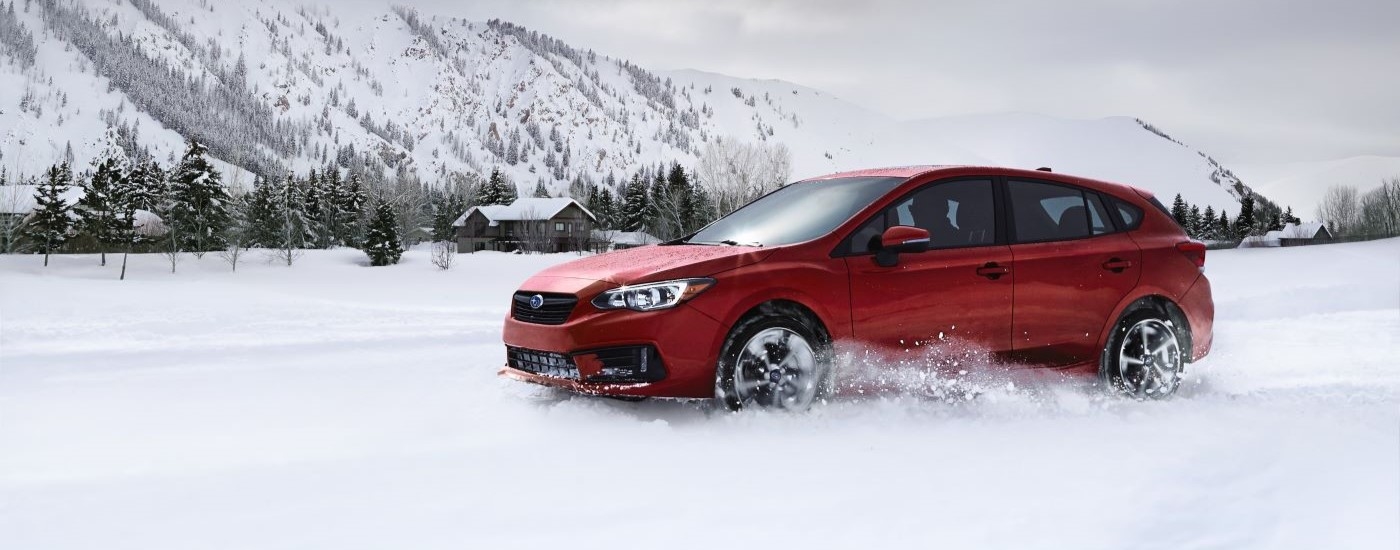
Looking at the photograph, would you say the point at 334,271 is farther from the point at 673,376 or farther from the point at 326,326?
the point at 673,376

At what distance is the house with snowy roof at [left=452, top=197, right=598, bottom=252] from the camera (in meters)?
91.2

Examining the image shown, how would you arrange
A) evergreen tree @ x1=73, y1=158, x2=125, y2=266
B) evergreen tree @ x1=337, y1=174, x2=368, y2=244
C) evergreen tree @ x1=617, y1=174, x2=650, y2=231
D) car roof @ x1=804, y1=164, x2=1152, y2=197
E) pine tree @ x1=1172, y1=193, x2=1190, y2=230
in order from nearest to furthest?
car roof @ x1=804, y1=164, x2=1152, y2=197 → evergreen tree @ x1=73, y1=158, x2=125, y2=266 → evergreen tree @ x1=337, y1=174, x2=368, y2=244 → evergreen tree @ x1=617, y1=174, x2=650, y2=231 → pine tree @ x1=1172, y1=193, x2=1190, y2=230

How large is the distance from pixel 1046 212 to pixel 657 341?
3.02m

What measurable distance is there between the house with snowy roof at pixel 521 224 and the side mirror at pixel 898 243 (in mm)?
80410

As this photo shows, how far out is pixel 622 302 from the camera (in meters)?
5.01

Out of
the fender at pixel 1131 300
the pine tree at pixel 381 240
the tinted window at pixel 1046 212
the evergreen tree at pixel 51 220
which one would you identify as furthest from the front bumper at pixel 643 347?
the evergreen tree at pixel 51 220

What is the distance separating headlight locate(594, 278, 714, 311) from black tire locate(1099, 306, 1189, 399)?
311cm

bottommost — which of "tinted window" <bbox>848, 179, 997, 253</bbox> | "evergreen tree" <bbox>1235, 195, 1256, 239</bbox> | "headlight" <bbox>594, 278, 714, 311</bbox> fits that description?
"headlight" <bbox>594, 278, 714, 311</bbox>

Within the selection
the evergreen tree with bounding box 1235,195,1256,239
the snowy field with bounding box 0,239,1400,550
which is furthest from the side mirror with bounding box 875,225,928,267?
the evergreen tree with bounding box 1235,195,1256,239

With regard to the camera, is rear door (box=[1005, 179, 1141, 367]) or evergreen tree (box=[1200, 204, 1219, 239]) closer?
rear door (box=[1005, 179, 1141, 367])

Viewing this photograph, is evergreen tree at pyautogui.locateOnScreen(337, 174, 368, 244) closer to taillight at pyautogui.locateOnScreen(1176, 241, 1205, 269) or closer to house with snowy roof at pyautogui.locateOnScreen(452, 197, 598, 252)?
house with snowy roof at pyautogui.locateOnScreen(452, 197, 598, 252)

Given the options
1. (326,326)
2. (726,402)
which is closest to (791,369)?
(726,402)

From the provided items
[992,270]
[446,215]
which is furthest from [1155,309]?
[446,215]

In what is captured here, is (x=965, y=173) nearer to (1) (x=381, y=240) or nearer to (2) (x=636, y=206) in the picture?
(1) (x=381, y=240)
